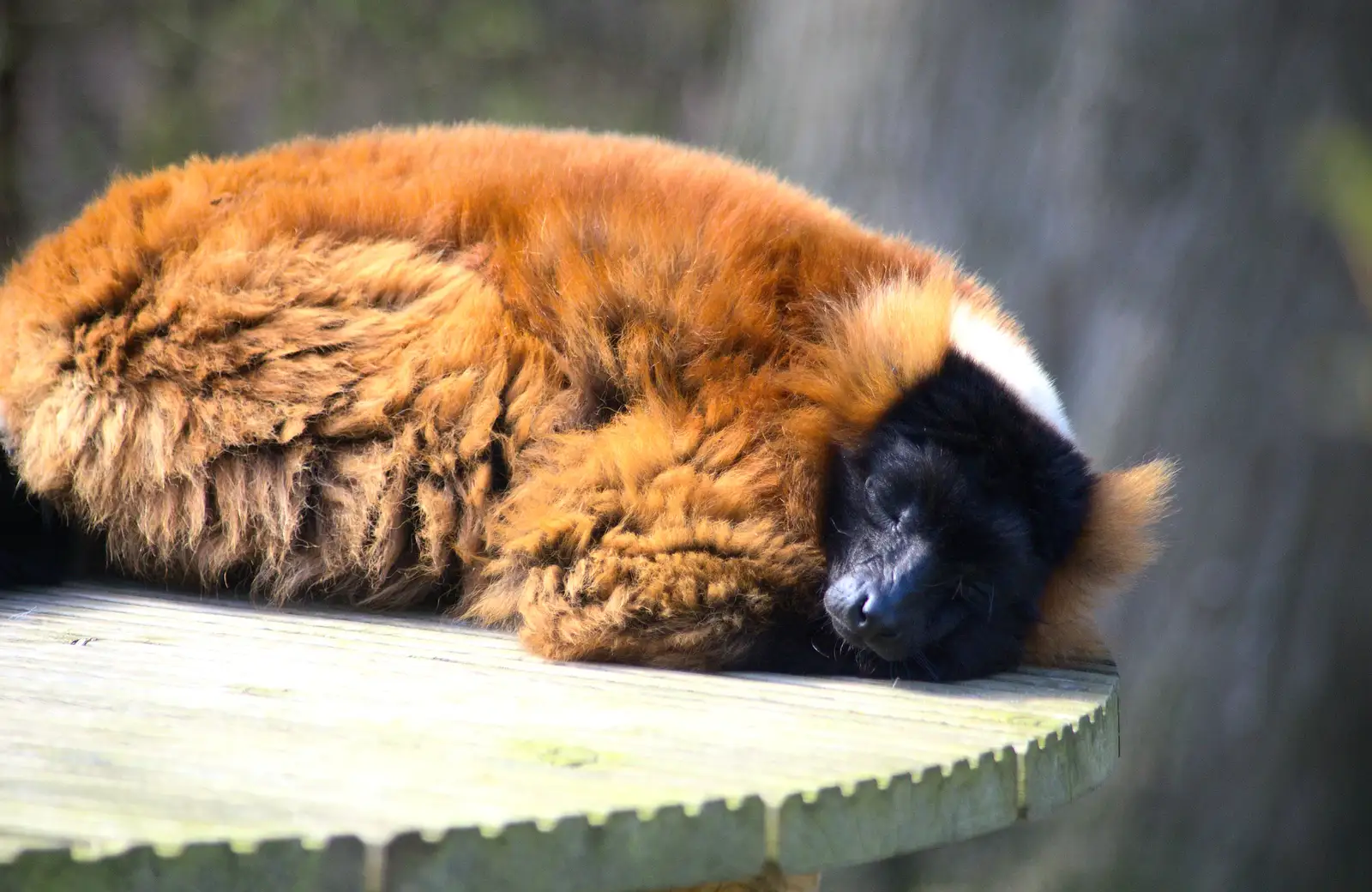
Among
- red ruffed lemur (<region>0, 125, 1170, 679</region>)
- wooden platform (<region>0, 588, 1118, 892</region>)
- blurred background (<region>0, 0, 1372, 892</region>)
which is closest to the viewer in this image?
wooden platform (<region>0, 588, 1118, 892</region>)

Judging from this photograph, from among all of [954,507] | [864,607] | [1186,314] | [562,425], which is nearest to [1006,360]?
[954,507]

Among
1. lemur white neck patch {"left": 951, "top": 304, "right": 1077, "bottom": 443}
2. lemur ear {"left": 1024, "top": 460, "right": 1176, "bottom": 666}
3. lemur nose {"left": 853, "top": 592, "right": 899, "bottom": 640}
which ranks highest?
lemur white neck patch {"left": 951, "top": 304, "right": 1077, "bottom": 443}

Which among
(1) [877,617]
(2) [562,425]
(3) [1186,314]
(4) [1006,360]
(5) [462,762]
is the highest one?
(3) [1186,314]

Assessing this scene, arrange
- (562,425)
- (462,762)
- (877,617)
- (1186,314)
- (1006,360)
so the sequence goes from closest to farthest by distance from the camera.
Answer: (462,762) → (877,617) → (562,425) → (1006,360) → (1186,314)

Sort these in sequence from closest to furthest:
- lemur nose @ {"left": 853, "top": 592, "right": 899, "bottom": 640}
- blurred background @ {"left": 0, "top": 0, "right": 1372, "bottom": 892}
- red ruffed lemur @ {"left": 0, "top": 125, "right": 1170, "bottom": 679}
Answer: lemur nose @ {"left": 853, "top": 592, "right": 899, "bottom": 640} → red ruffed lemur @ {"left": 0, "top": 125, "right": 1170, "bottom": 679} → blurred background @ {"left": 0, "top": 0, "right": 1372, "bottom": 892}

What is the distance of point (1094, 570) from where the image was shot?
221 centimetres

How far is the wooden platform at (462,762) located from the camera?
1.10m

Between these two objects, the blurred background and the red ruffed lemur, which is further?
the blurred background

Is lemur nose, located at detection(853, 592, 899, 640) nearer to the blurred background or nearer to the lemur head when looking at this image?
the lemur head

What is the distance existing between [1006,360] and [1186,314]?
1691 millimetres

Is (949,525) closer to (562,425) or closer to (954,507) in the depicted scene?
(954,507)

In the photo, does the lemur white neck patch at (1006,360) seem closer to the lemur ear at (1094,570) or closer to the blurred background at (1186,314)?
the lemur ear at (1094,570)

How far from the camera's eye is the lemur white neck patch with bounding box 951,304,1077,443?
7.30 ft

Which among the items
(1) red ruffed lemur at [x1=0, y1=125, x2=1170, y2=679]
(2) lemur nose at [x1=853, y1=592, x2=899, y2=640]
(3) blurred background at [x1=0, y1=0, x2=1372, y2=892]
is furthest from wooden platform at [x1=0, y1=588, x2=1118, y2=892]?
(3) blurred background at [x1=0, y1=0, x2=1372, y2=892]
